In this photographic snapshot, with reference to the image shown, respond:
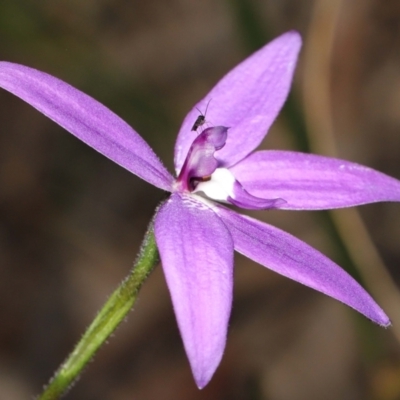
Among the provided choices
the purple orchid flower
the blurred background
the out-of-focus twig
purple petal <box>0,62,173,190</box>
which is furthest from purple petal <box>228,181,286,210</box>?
the blurred background

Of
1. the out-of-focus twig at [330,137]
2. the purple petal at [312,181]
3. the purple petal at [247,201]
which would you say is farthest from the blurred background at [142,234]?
the purple petal at [247,201]

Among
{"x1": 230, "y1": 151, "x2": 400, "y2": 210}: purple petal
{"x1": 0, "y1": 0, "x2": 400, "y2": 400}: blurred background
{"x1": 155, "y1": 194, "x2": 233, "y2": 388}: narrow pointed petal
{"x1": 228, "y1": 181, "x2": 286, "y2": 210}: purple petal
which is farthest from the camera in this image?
{"x1": 0, "y1": 0, "x2": 400, "y2": 400}: blurred background

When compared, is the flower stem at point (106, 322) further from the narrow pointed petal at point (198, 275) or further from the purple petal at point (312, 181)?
the purple petal at point (312, 181)

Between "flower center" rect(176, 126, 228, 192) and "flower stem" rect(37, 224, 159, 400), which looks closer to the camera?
"flower stem" rect(37, 224, 159, 400)

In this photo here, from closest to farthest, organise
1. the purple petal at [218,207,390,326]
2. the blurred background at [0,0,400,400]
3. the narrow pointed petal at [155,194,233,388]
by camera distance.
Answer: the narrow pointed petal at [155,194,233,388] < the purple petal at [218,207,390,326] < the blurred background at [0,0,400,400]

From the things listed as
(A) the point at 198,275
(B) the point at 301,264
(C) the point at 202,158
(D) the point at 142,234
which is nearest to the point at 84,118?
(C) the point at 202,158

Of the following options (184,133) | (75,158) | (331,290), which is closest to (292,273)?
(331,290)

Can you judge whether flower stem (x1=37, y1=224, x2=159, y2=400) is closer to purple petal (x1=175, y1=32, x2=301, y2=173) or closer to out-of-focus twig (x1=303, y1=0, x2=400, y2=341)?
purple petal (x1=175, y1=32, x2=301, y2=173)

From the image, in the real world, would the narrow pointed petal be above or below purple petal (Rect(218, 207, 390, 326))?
below

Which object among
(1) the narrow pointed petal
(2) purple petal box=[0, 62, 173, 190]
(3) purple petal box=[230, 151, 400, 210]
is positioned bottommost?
(1) the narrow pointed petal
